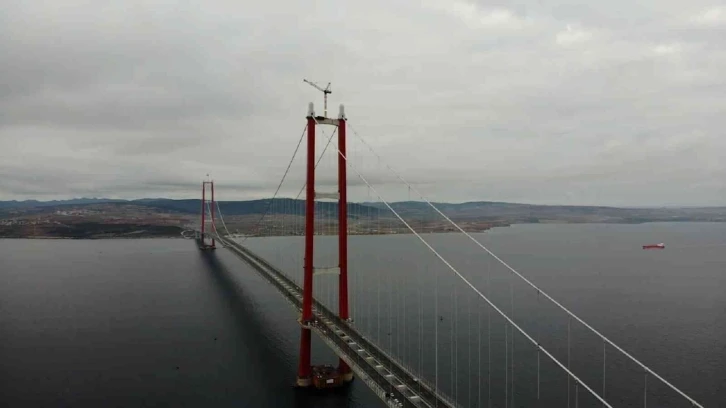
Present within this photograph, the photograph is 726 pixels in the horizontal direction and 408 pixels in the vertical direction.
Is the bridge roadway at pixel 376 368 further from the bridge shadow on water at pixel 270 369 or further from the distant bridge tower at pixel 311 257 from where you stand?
the bridge shadow on water at pixel 270 369

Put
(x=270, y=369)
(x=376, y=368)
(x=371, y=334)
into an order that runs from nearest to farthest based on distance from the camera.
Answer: (x=376, y=368)
(x=270, y=369)
(x=371, y=334)

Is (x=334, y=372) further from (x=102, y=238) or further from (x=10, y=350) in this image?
(x=102, y=238)

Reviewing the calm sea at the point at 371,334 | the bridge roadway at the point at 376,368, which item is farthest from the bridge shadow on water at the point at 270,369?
the bridge roadway at the point at 376,368

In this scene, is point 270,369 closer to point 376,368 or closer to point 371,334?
point 371,334

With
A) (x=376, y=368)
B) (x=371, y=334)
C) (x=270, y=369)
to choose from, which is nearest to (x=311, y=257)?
(x=270, y=369)

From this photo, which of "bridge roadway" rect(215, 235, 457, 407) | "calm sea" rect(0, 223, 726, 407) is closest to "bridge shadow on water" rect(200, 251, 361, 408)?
"calm sea" rect(0, 223, 726, 407)

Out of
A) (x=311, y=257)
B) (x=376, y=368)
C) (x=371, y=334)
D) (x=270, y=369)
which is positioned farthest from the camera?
(x=371, y=334)
